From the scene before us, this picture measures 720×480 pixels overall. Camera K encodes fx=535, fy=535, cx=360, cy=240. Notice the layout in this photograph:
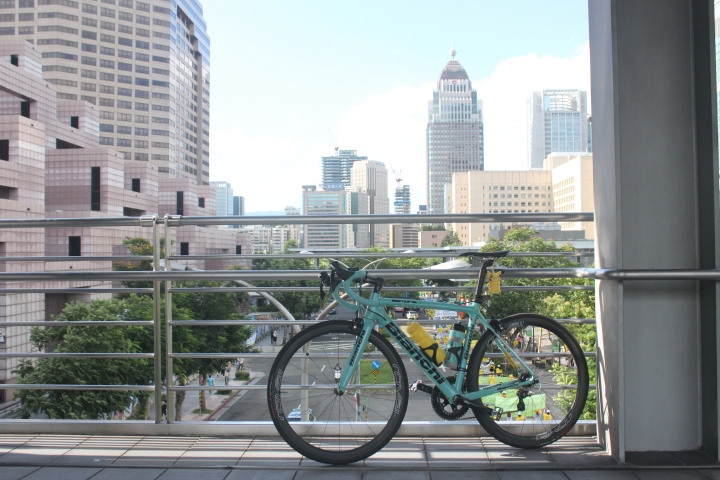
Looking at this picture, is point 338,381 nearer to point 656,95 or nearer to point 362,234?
point 656,95

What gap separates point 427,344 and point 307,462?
80 centimetres

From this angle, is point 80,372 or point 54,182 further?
point 54,182

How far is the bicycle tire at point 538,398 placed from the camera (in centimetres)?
261

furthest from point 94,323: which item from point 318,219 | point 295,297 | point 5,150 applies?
point 5,150

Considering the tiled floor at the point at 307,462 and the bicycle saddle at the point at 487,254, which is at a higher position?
the bicycle saddle at the point at 487,254

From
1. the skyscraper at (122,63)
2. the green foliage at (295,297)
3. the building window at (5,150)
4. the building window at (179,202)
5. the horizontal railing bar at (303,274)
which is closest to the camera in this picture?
the horizontal railing bar at (303,274)

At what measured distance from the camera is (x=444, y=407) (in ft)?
8.42

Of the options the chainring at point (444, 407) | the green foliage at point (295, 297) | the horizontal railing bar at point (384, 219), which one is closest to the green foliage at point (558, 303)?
the horizontal railing bar at point (384, 219)

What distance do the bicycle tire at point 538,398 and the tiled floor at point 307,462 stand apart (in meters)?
0.08

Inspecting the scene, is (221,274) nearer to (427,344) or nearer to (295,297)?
(427,344)

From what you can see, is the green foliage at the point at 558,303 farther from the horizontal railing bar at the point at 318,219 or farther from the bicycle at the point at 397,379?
the horizontal railing bar at the point at 318,219

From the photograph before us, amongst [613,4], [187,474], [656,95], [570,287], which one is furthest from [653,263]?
[187,474]

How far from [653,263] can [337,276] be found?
149cm

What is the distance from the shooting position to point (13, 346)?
29.1m
